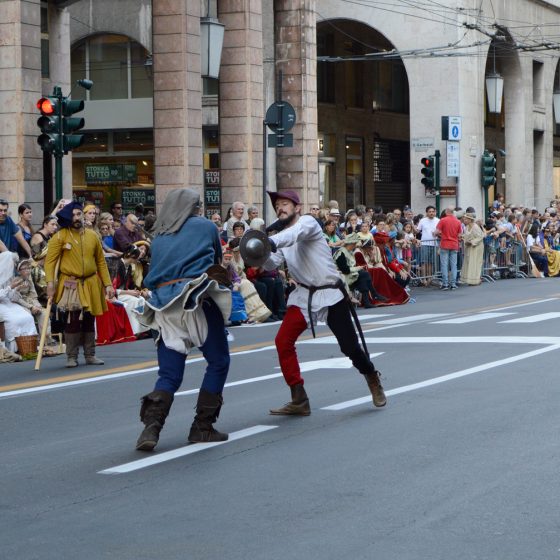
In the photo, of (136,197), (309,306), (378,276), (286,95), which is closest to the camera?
(309,306)

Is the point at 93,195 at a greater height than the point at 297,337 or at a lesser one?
greater

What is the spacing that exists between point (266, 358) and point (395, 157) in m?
36.9

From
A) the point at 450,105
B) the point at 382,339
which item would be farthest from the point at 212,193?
the point at 382,339

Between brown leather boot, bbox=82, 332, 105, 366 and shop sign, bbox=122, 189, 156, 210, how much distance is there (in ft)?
72.6

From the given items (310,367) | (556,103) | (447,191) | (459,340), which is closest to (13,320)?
(310,367)

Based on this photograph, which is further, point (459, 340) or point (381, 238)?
point (381, 238)

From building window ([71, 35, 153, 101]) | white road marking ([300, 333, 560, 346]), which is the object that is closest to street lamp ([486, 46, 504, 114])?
building window ([71, 35, 153, 101])

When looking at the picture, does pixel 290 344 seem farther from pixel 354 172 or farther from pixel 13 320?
pixel 354 172

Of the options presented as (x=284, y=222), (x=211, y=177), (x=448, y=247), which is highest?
(x=211, y=177)

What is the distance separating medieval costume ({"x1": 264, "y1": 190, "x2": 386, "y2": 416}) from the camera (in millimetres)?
10906

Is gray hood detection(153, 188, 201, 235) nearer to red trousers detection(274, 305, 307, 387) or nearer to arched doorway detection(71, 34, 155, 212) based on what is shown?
red trousers detection(274, 305, 307, 387)

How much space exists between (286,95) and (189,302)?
24725mm

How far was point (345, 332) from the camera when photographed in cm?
1108

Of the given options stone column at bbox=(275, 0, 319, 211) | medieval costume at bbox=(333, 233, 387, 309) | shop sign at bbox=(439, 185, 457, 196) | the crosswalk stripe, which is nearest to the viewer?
the crosswalk stripe
